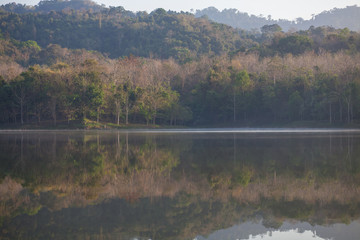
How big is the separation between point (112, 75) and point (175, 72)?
14.4m

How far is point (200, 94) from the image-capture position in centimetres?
6562

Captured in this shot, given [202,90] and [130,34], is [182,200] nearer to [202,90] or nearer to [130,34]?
[202,90]

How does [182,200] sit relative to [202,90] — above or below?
below

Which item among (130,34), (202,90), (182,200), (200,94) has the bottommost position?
(182,200)

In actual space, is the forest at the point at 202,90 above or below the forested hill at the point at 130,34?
below

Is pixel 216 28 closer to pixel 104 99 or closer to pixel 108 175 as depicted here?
pixel 104 99

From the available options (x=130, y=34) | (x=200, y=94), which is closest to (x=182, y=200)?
(x=200, y=94)

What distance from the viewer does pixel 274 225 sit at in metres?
6.82

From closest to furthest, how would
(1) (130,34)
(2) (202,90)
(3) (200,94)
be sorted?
(3) (200,94), (2) (202,90), (1) (130,34)

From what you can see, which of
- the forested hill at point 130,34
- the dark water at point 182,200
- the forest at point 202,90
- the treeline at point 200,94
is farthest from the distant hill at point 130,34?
the dark water at point 182,200

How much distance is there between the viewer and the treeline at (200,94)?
53.7m

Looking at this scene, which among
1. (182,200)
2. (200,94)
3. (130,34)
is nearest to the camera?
(182,200)

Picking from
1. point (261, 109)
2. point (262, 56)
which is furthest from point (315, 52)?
point (261, 109)

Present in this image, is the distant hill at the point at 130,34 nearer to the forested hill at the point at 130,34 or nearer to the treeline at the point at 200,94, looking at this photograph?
the forested hill at the point at 130,34
